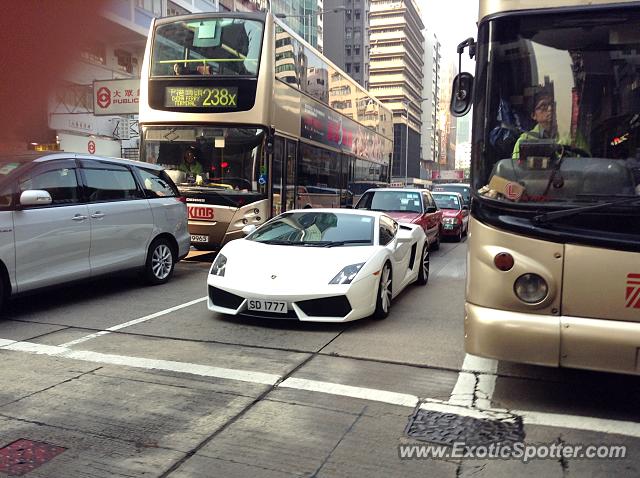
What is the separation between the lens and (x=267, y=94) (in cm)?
1095

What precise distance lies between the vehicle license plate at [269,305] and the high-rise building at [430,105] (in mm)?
128800

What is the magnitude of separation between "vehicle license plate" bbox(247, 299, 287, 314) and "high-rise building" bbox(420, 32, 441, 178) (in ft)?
423

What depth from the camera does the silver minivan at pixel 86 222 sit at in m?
5.97

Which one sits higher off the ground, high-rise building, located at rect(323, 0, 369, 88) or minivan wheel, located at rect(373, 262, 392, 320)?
high-rise building, located at rect(323, 0, 369, 88)

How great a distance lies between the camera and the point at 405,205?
12.6 m

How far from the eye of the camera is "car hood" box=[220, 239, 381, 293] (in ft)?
19.2

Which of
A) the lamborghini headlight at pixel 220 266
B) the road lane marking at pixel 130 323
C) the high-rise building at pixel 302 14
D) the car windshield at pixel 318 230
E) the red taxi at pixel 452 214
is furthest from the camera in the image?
the high-rise building at pixel 302 14

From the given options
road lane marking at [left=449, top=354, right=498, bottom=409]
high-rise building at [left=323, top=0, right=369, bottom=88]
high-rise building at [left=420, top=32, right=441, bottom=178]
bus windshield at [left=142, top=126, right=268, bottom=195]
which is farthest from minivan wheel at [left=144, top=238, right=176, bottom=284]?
high-rise building at [left=420, top=32, right=441, bottom=178]

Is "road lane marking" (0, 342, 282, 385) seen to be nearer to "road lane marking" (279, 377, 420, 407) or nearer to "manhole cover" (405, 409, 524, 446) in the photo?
"road lane marking" (279, 377, 420, 407)

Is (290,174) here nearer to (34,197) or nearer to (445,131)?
(34,197)

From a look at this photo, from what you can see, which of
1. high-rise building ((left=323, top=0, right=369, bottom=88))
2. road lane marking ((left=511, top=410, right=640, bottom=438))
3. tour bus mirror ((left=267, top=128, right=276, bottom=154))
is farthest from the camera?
high-rise building ((left=323, top=0, right=369, bottom=88))

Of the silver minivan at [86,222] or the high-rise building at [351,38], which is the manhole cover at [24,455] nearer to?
the silver minivan at [86,222]

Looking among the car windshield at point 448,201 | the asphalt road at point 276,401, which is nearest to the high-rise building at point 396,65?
the car windshield at point 448,201

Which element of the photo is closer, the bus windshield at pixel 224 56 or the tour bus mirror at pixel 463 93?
the tour bus mirror at pixel 463 93
